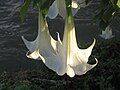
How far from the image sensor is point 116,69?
3658mm

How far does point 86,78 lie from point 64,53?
8.30 ft

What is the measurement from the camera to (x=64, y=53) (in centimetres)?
112

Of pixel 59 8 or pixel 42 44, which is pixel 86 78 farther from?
pixel 59 8

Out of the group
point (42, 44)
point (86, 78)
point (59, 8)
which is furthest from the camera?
point (86, 78)

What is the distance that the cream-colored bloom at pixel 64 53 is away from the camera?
1.10m

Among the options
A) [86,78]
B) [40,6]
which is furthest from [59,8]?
[86,78]

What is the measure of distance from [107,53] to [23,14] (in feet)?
9.60

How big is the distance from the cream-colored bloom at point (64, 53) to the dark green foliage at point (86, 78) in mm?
2269

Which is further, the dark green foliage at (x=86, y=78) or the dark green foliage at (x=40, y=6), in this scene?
the dark green foliage at (x=86, y=78)

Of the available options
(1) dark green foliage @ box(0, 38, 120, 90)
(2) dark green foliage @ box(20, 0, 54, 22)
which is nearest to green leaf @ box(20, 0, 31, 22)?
(2) dark green foliage @ box(20, 0, 54, 22)

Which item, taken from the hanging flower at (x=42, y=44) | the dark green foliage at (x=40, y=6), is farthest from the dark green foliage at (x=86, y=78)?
the dark green foliage at (x=40, y=6)

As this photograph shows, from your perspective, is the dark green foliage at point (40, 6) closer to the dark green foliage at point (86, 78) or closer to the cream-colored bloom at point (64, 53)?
the cream-colored bloom at point (64, 53)

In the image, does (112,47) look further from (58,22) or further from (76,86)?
(58,22)

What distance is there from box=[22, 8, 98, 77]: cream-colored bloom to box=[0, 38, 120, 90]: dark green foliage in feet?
7.44
